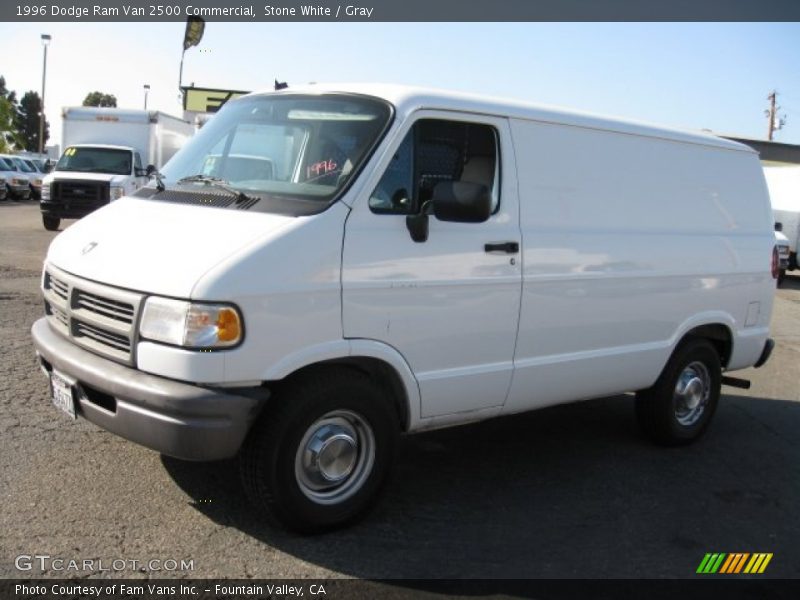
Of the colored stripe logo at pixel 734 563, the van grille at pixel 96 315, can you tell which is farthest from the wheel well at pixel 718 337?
the van grille at pixel 96 315

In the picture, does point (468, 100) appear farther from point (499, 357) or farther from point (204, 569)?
point (204, 569)

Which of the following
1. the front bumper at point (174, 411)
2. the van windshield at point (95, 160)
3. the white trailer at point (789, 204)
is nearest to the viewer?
the front bumper at point (174, 411)

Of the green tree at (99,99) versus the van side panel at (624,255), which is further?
the green tree at (99,99)

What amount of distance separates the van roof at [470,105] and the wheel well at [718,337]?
152cm

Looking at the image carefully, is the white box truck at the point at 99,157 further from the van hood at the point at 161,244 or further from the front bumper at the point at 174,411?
the front bumper at the point at 174,411

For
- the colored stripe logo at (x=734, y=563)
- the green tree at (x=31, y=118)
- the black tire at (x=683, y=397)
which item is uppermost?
the green tree at (x=31, y=118)

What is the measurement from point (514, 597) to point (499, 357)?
4.56ft

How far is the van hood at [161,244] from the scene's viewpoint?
137 inches

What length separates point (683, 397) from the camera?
591 cm

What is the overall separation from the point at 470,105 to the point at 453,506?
7.44 ft

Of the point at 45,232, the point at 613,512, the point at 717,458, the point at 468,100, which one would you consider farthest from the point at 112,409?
the point at 45,232

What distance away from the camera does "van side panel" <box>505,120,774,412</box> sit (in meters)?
4.64

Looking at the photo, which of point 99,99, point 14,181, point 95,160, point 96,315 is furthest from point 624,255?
point 99,99

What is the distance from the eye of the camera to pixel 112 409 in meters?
3.62
